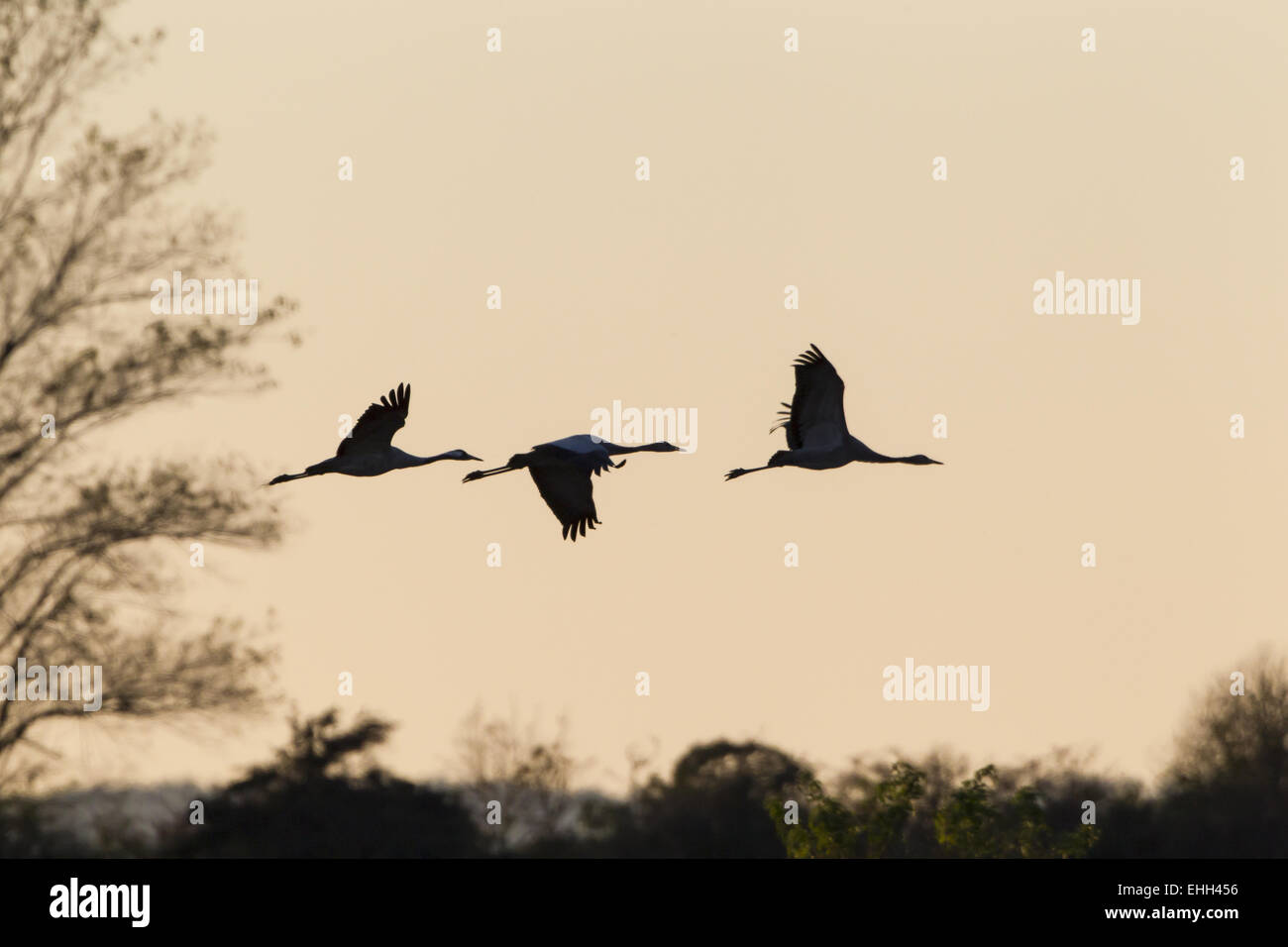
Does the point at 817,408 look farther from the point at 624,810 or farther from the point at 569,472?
the point at 624,810

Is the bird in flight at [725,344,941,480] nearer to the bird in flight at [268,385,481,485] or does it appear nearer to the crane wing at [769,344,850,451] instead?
the crane wing at [769,344,850,451]

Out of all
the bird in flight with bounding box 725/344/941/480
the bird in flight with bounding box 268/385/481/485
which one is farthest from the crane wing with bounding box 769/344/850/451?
the bird in flight with bounding box 268/385/481/485

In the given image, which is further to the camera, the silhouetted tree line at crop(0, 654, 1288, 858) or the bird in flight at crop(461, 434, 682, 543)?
the silhouetted tree line at crop(0, 654, 1288, 858)

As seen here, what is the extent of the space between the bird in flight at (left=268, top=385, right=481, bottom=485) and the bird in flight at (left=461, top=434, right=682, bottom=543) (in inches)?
36.7

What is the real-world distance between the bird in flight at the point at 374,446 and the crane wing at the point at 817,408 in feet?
14.9

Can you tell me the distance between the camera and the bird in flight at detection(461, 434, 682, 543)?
32.1 m

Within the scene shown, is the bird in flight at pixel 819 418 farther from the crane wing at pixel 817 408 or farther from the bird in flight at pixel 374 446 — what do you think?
the bird in flight at pixel 374 446

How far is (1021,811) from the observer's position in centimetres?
3972

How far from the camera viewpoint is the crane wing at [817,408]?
1320 inches

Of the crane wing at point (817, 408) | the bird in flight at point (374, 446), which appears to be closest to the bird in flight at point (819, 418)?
the crane wing at point (817, 408)

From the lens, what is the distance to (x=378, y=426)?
32.0 m
